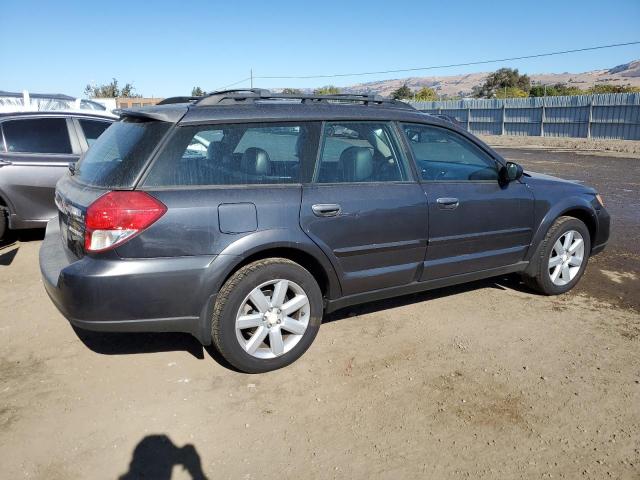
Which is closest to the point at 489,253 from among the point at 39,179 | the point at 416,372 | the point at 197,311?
the point at 416,372

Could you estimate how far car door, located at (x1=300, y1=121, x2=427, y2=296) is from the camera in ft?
11.6

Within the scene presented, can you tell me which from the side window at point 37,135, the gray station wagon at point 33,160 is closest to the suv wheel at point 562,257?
the gray station wagon at point 33,160

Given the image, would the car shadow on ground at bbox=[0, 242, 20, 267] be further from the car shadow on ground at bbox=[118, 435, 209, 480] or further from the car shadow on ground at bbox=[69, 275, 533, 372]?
the car shadow on ground at bbox=[118, 435, 209, 480]

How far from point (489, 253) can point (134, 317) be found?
2.79 m

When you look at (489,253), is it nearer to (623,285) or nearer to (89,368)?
(623,285)

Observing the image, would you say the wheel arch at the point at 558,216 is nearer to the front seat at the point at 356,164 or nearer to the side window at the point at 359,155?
the side window at the point at 359,155

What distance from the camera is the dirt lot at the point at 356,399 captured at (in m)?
2.63

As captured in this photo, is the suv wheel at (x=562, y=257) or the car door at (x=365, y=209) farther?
the suv wheel at (x=562, y=257)

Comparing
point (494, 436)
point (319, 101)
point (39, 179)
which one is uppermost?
point (319, 101)

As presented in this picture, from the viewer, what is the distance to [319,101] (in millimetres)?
3834

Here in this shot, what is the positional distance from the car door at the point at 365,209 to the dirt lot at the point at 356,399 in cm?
57

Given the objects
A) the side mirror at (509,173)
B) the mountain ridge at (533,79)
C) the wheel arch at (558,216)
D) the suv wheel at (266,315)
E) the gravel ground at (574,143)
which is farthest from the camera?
the mountain ridge at (533,79)

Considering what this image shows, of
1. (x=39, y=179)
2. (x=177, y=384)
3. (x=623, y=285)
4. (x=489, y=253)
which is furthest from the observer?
(x=39, y=179)

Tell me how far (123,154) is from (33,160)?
3777 millimetres
